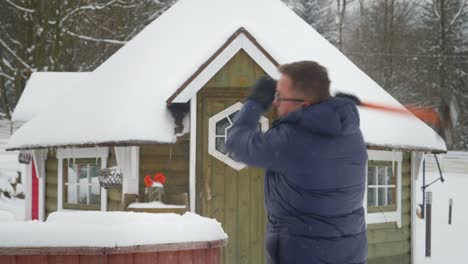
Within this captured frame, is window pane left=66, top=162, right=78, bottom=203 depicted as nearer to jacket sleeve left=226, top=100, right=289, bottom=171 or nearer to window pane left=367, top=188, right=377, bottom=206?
window pane left=367, top=188, right=377, bottom=206

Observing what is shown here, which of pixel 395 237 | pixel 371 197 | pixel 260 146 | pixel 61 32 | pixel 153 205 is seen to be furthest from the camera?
pixel 61 32

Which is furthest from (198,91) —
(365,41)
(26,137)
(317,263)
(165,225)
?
(365,41)

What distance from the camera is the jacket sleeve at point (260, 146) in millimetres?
3188

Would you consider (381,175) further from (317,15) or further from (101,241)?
(317,15)

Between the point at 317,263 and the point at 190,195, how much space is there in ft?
21.0

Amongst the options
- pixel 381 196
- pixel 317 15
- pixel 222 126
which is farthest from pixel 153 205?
pixel 317 15

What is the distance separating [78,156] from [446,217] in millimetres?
12853

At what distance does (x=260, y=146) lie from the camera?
318 cm

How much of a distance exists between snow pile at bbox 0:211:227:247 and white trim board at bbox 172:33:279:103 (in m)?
4.80

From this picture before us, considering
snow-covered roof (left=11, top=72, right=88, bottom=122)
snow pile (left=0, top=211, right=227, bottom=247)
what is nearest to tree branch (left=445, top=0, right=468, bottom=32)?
snow-covered roof (left=11, top=72, right=88, bottom=122)

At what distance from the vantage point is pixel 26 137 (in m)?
10.7

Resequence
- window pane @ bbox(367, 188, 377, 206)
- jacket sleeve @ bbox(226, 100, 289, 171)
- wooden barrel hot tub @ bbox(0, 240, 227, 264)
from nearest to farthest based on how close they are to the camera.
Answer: jacket sleeve @ bbox(226, 100, 289, 171)
wooden barrel hot tub @ bbox(0, 240, 227, 264)
window pane @ bbox(367, 188, 377, 206)

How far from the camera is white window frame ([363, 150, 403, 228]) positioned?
Answer: 10711 millimetres

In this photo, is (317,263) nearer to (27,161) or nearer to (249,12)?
(249,12)
